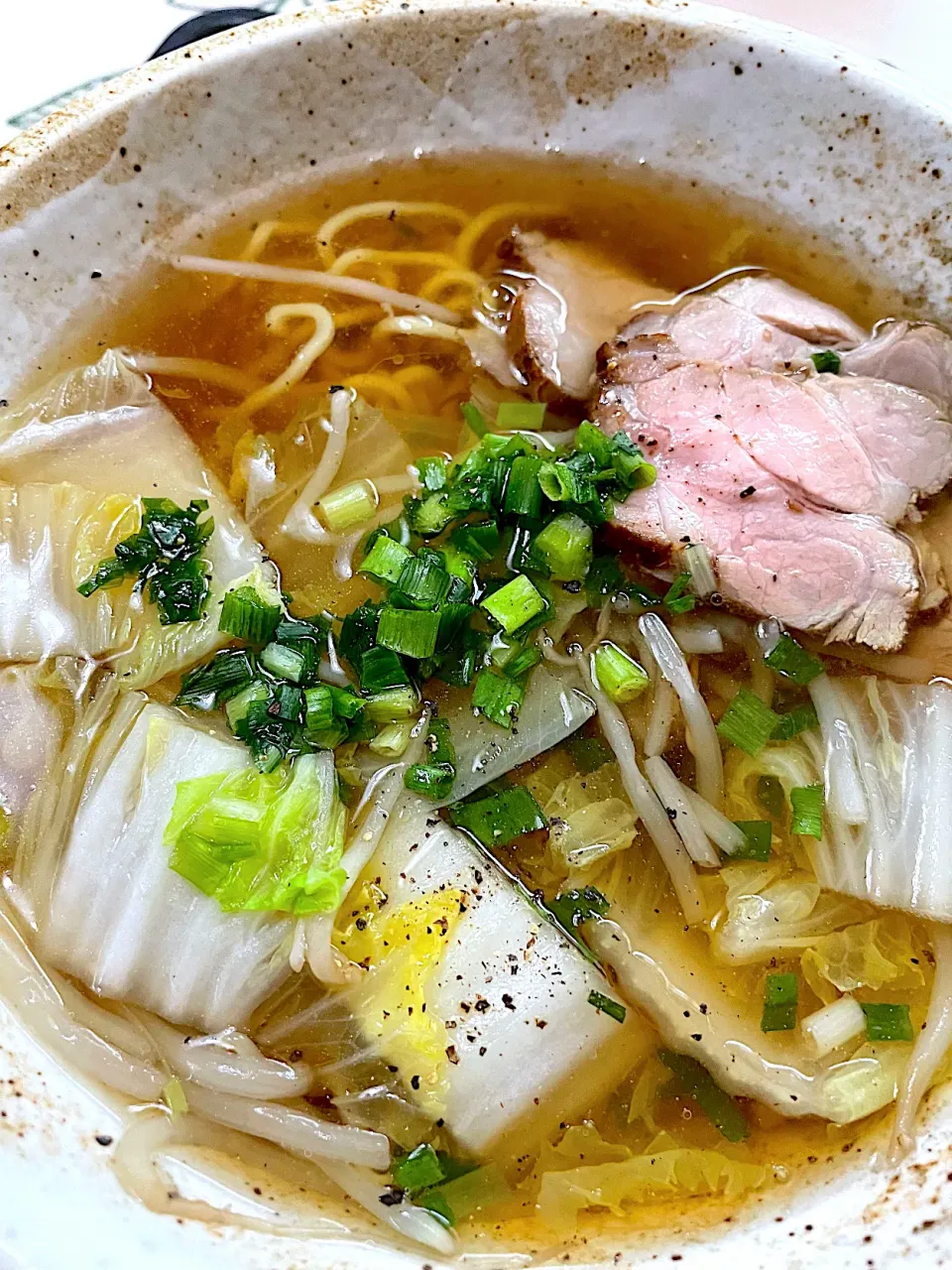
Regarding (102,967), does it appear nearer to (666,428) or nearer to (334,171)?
(666,428)

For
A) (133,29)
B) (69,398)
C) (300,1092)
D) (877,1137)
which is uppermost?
(133,29)

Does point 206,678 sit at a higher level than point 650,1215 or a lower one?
higher

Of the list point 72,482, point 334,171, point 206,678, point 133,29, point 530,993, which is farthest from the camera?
point 133,29

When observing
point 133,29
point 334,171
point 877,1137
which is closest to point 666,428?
point 334,171

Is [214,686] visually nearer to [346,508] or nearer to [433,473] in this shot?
[346,508]

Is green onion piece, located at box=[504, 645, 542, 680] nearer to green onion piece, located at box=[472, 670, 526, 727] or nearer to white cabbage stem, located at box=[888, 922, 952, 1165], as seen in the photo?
green onion piece, located at box=[472, 670, 526, 727]

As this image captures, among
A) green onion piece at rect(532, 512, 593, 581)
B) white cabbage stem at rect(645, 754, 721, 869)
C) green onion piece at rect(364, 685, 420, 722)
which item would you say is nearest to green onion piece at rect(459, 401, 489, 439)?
green onion piece at rect(532, 512, 593, 581)
